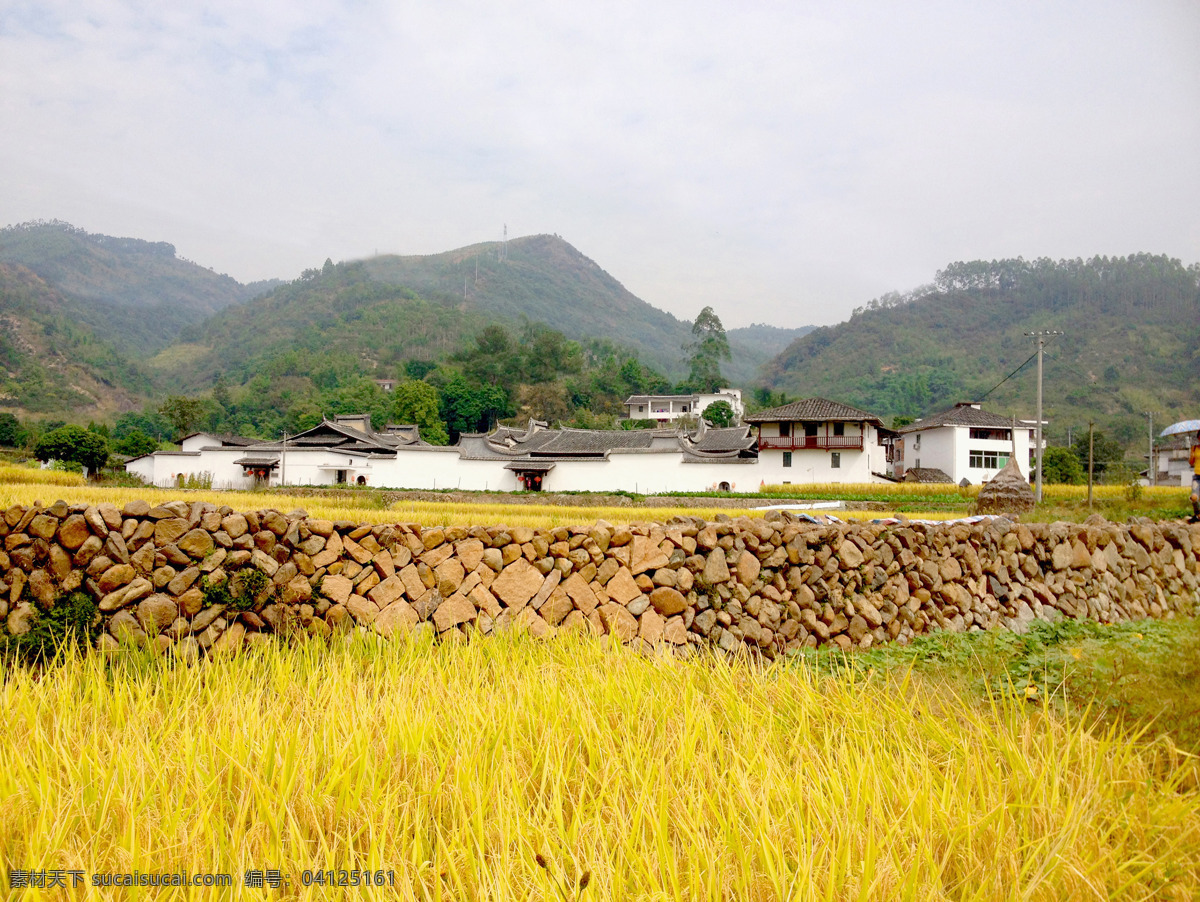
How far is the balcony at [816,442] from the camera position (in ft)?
124

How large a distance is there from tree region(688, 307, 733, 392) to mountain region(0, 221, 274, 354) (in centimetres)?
7825

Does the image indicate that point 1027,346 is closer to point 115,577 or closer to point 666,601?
point 666,601

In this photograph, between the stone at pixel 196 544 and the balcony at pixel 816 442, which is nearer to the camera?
the stone at pixel 196 544

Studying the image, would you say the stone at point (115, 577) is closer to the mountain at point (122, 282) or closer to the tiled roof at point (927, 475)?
the tiled roof at point (927, 475)

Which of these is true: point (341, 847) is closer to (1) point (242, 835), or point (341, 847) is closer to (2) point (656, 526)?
(1) point (242, 835)

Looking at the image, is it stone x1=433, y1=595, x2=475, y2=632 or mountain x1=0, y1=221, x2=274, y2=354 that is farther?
mountain x1=0, y1=221, x2=274, y2=354

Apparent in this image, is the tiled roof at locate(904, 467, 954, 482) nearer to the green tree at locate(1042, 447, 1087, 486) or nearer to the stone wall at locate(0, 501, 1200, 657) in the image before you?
the green tree at locate(1042, 447, 1087, 486)

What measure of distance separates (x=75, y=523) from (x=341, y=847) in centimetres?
356

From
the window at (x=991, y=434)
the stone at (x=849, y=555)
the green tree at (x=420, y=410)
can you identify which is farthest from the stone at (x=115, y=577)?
the green tree at (x=420, y=410)

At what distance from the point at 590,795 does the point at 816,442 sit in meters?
37.4

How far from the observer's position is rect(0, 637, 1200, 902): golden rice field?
6.66 feet

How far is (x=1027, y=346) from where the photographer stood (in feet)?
233

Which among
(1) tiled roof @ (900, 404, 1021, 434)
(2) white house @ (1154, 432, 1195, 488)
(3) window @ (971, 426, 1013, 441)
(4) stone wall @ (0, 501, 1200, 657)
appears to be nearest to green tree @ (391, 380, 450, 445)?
(1) tiled roof @ (900, 404, 1021, 434)

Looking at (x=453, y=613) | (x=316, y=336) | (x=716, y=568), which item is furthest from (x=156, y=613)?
→ (x=316, y=336)
